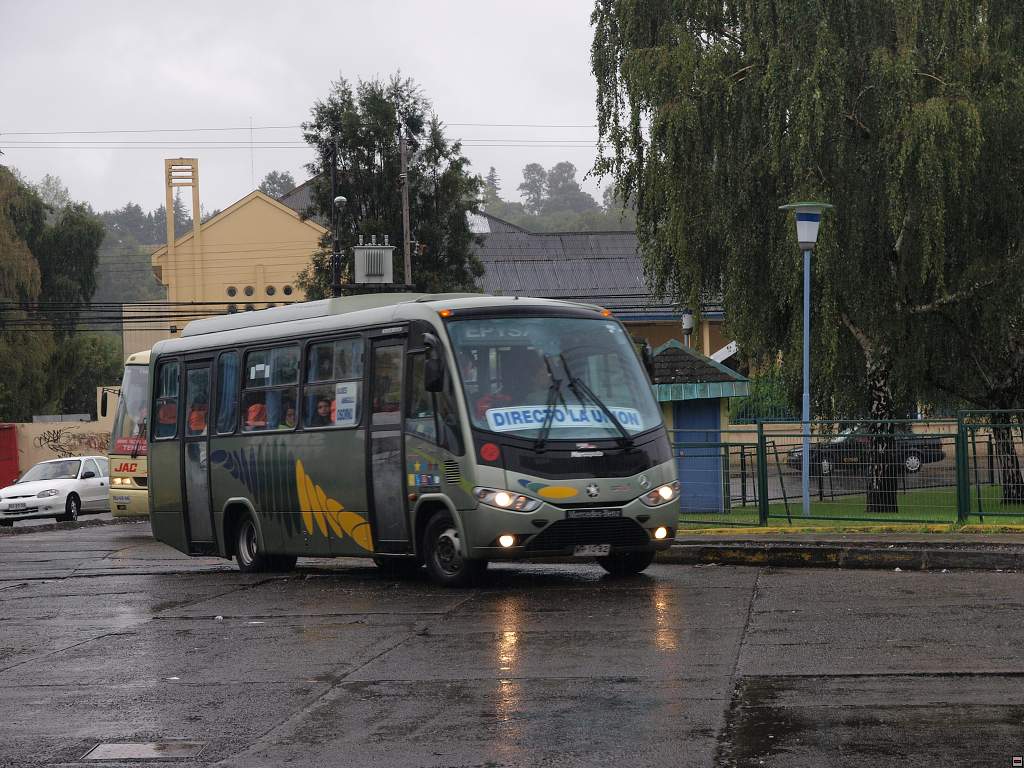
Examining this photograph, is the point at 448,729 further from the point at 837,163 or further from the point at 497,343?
the point at 837,163

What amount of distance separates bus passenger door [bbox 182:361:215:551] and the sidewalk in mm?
5461

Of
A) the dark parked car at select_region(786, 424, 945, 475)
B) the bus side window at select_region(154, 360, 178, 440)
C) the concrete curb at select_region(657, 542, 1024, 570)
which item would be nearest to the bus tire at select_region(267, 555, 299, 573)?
the bus side window at select_region(154, 360, 178, 440)

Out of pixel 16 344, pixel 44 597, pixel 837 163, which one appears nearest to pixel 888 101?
pixel 837 163

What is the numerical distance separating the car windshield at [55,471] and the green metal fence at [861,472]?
66.8ft

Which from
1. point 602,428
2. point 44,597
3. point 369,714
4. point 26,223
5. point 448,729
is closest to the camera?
point 448,729

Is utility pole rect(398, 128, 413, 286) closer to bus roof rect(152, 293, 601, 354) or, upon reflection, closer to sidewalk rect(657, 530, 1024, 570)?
bus roof rect(152, 293, 601, 354)

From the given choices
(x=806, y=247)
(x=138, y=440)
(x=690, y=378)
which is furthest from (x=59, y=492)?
(x=806, y=247)

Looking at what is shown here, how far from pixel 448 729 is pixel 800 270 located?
60.0 ft

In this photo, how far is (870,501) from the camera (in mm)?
18547

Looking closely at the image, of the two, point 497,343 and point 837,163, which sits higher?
point 837,163

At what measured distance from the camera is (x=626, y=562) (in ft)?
49.4

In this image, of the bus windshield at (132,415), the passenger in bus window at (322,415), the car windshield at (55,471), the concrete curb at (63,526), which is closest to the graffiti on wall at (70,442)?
the car windshield at (55,471)

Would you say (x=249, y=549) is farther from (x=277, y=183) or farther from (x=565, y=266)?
(x=277, y=183)

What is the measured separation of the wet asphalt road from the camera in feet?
23.1
